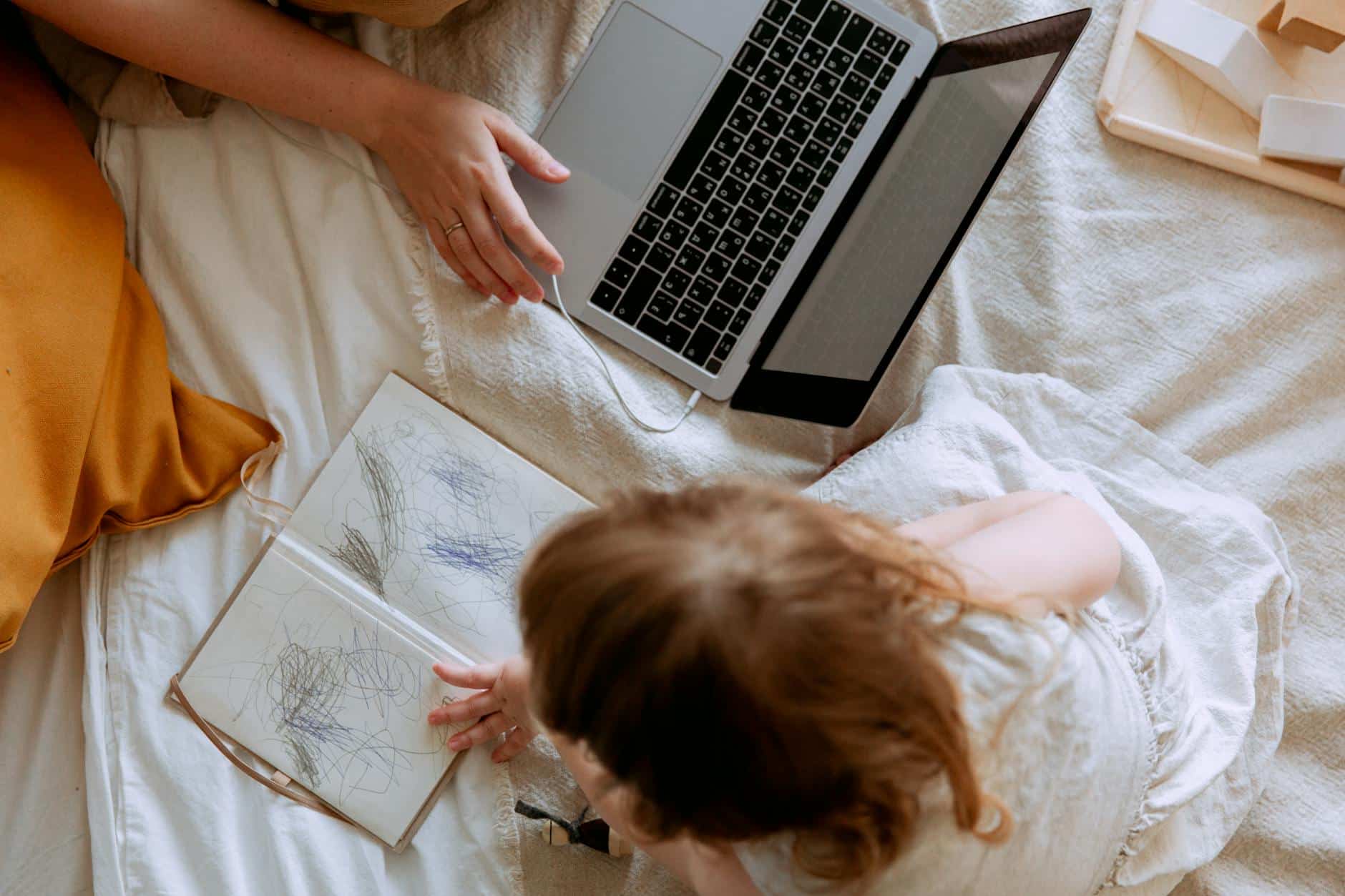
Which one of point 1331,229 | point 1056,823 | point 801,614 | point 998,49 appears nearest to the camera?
point 801,614

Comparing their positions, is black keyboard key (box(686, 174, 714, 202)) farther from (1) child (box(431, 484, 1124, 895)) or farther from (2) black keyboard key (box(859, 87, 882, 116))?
(1) child (box(431, 484, 1124, 895))

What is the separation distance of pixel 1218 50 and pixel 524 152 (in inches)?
24.4

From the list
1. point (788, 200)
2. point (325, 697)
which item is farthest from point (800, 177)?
point (325, 697)

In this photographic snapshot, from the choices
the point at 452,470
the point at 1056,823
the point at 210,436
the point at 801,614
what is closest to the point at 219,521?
the point at 210,436

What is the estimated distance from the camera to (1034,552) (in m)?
0.71

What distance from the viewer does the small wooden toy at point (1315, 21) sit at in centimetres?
83

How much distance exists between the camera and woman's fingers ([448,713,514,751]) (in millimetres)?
805

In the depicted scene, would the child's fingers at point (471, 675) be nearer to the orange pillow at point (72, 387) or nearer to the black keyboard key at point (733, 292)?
the orange pillow at point (72, 387)

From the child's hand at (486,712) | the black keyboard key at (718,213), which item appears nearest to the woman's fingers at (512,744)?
the child's hand at (486,712)

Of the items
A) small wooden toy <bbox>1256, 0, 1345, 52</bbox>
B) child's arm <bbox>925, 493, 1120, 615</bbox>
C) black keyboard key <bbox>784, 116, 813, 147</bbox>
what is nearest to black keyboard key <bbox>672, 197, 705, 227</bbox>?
black keyboard key <bbox>784, 116, 813, 147</bbox>

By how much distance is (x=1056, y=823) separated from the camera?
658 mm

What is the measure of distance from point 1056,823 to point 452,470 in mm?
540

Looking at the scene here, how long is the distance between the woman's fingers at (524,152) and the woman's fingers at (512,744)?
1.50 feet

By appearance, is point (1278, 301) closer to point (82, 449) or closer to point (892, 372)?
point (892, 372)
